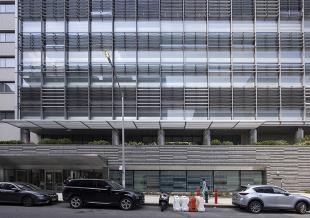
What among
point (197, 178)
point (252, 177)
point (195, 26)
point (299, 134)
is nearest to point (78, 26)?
point (195, 26)

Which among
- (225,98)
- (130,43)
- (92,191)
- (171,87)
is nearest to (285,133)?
(225,98)

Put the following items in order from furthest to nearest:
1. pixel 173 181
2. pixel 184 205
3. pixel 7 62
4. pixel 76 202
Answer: pixel 7 62 → pixel 173 181 → pixel 184 205 → pixel 76 202

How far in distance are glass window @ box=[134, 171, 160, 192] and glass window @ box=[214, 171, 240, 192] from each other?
4.76m

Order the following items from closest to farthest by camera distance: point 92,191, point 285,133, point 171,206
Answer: point 92,191 → point 171,206 → point 285,133

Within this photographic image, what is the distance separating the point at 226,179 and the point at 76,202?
1606 centimetres

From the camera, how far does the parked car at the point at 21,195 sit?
91.2 feet

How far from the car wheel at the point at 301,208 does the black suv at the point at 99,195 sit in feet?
27.6

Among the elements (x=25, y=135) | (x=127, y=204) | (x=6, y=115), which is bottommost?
(x=127, y=204)

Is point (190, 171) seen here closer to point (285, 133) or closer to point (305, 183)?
point (305, 183)

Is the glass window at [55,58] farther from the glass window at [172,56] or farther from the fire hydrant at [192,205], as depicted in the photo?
the fire hydrant at [192,205]

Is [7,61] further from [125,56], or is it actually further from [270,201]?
[270,201]

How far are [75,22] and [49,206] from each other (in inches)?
840

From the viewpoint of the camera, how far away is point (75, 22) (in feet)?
147

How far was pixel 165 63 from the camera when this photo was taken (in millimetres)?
44281
